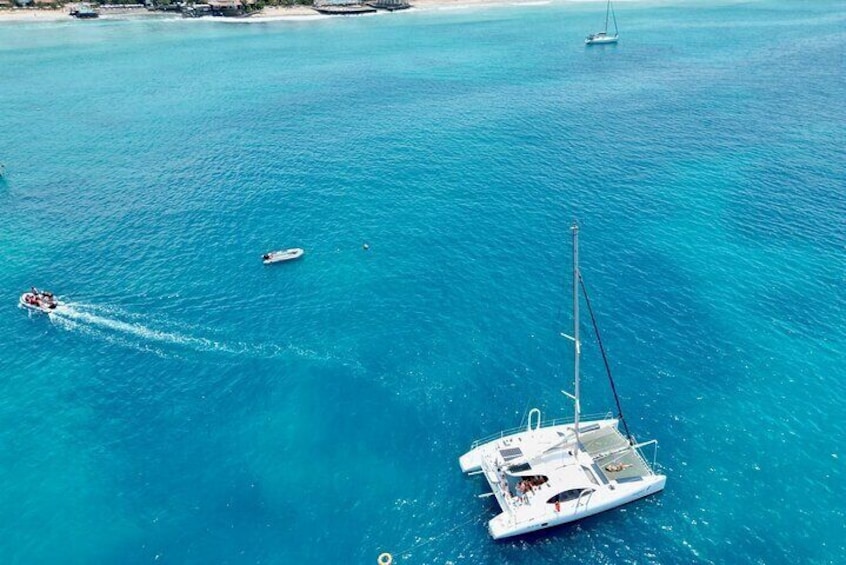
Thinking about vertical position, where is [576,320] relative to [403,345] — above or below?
above

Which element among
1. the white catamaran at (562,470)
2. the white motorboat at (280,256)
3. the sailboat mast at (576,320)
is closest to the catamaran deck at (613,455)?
the white catamaran at (562,470)

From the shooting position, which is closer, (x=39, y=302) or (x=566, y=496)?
(x=566, y=496)

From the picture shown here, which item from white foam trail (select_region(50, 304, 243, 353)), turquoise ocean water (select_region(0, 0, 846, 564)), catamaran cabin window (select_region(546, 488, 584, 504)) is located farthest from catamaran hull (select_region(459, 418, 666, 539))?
white foam trail (select_region(50, 304, 243, 353))

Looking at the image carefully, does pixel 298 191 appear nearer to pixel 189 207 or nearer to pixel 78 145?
pixel 189 207

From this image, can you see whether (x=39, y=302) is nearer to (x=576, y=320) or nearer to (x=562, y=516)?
(x=576, y=320)

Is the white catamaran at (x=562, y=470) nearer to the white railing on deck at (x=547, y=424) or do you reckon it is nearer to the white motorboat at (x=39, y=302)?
the white railing on deck at (x=547, y=424)

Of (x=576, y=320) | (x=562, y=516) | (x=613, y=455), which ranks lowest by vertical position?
(x=562, y=516)

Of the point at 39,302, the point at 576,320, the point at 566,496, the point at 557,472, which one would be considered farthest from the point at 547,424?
the point at 39,302

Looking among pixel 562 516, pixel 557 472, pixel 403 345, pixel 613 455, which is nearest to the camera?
→ pixel 562 516
